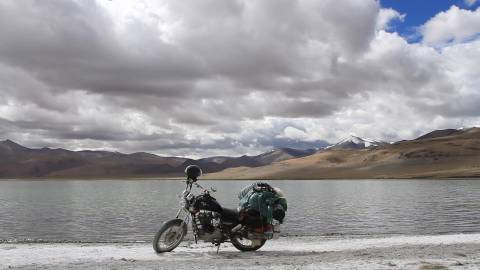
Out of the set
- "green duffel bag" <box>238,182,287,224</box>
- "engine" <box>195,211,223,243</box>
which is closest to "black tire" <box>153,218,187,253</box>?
"engine" <box>195,211,223,243</box>

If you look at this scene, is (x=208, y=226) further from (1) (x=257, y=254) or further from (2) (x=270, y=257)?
(2) (x=270, y=257)

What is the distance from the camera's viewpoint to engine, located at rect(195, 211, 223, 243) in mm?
15641

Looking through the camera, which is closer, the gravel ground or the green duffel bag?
the gravel ground

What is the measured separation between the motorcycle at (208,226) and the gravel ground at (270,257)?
40 centimetres

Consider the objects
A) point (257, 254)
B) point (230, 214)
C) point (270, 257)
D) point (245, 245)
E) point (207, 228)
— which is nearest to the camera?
point (270, 257)

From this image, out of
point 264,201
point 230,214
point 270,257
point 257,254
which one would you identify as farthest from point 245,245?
point 270,257

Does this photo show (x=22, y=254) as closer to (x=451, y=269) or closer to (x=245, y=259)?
(x=245, y=259)

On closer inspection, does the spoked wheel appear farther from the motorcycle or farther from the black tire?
the black tire

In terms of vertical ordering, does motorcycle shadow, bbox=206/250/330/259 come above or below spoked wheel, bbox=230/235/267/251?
below

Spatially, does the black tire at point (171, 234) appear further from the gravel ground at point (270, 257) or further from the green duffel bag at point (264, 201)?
the green duffel bag at point (264, 201)

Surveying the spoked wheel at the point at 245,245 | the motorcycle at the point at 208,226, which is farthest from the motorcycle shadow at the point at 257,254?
the motorcycle at the point at 208,226

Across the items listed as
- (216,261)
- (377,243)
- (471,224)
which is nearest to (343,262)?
(216,261)

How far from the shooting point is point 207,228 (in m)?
15.7

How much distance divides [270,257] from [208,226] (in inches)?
87.2
